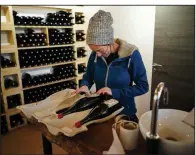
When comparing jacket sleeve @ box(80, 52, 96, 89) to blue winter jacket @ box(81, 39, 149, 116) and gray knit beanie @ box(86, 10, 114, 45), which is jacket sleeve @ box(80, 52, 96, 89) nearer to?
blue winter jacket @ box(81, 39, 149, 116)

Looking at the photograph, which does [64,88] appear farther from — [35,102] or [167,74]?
[167,74]

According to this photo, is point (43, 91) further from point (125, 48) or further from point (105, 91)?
point (125, 48)

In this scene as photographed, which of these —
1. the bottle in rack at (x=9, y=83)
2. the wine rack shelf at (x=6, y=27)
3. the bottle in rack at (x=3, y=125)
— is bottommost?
the bottle in rack at (x=3, y=125)

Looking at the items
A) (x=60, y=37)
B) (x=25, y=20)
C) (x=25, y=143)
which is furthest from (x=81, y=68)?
(x=25, y=143)

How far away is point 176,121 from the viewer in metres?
0.60

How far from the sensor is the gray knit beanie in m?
0.62

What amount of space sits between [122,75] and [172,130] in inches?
10.0

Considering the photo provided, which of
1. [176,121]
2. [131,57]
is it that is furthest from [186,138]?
[131,57]

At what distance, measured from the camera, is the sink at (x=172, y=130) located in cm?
49

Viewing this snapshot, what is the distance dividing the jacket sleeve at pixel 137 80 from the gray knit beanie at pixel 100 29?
115 millimetres

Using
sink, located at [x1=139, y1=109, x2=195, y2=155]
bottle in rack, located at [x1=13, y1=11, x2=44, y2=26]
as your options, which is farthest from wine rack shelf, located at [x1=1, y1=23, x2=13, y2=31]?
sink, located at [x1=139, y1=109, x2=195, y2=155]

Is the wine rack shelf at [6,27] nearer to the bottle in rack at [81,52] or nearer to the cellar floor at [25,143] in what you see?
the bottle in rack at [81,52]

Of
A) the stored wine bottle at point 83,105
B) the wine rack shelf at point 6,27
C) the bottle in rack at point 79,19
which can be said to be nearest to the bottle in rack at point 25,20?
the wine rack shelf at point 6,27
